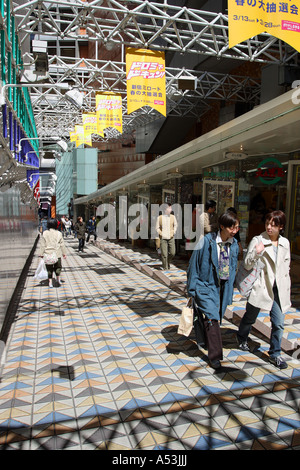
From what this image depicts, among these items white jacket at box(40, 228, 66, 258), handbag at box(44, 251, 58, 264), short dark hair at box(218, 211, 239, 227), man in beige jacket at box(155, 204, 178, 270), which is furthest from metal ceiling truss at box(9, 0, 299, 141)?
short dark hair at box(218, 211, 239, 227)

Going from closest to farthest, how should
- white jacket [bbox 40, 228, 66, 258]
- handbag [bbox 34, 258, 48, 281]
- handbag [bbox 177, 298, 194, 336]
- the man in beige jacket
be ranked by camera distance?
handbag [bbox 177, 298, 194, 336] → white jacket [bbox 40, 228, 66, 258] → handbag [bbox 34, 258, 48, 281] → the man in beige jacket

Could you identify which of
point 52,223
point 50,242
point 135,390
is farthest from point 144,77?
point 135,390

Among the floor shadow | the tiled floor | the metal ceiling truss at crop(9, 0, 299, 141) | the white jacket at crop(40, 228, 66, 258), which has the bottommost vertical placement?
the floor shadow

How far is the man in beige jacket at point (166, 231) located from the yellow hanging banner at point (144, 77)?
2668 millimetres

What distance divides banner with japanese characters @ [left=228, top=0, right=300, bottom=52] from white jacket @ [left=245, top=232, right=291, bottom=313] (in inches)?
162

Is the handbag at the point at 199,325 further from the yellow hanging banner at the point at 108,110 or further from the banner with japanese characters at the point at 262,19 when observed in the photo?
the yellow hanging banner at the point at 108,110

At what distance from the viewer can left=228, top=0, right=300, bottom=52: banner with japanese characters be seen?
6.07 meters

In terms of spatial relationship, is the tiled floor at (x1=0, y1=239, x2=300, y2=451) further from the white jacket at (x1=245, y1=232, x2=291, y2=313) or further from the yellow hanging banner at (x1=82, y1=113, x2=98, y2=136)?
the yellow hanging banner at (x1=82, y1=113, x2=98, y2=136)

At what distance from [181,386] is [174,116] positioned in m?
19.4

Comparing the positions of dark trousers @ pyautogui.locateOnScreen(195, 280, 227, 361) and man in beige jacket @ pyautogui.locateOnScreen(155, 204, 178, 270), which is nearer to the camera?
dark trousers @ pyautogui.locateOnScreen(195, 280, 227, 361)

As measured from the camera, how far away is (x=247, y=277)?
370 centimetres

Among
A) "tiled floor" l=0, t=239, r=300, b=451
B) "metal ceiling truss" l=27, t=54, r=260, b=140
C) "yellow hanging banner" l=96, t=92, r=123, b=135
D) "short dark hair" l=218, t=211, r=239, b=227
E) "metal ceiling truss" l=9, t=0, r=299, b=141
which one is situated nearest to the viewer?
"tiled floor" l=0, t=239, r=300, b=451

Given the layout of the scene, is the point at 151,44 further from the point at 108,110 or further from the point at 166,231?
the point at 166,231

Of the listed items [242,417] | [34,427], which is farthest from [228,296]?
[34,427]
